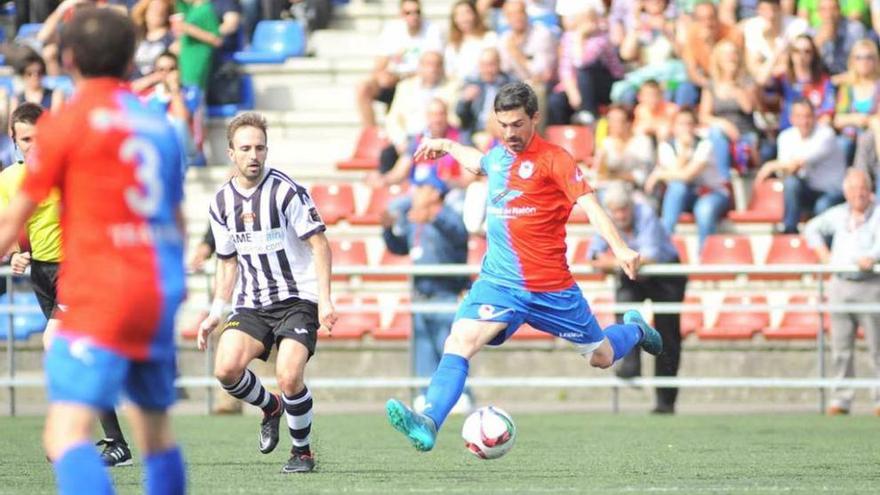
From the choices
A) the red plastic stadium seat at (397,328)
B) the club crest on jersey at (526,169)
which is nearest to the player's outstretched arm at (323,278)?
the club crest on jersey at (526,169)

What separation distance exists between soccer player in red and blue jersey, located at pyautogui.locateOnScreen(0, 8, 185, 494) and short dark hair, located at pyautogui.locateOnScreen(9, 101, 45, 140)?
4.24m

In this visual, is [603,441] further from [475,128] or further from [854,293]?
[475,128]

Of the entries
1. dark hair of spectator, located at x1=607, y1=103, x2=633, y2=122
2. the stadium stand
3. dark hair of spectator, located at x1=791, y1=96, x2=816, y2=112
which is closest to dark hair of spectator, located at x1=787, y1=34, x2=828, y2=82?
dark hair of spectator, located at x1=791, y1=96, x2=816, y2=112

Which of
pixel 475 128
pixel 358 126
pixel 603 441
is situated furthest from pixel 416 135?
pixel 603 441

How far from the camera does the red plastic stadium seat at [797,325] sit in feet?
51.1

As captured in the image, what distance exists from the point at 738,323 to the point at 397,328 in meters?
3.12

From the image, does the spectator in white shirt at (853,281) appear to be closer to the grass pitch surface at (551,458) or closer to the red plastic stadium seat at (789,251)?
the grass pitch surface at (551,458)

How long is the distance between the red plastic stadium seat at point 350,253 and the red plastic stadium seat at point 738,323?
3.43 metres

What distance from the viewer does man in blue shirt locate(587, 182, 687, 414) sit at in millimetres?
14797

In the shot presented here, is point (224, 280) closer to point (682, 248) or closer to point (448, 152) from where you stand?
point (448, 152)

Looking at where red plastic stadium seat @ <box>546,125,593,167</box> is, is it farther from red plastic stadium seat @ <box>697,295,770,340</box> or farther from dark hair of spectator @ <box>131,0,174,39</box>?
dark hair of spectator @ <box>131,0,174,39</box>

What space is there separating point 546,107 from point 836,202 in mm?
3185

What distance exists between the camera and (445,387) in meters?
9.09

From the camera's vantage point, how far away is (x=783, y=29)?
18.1 metres
